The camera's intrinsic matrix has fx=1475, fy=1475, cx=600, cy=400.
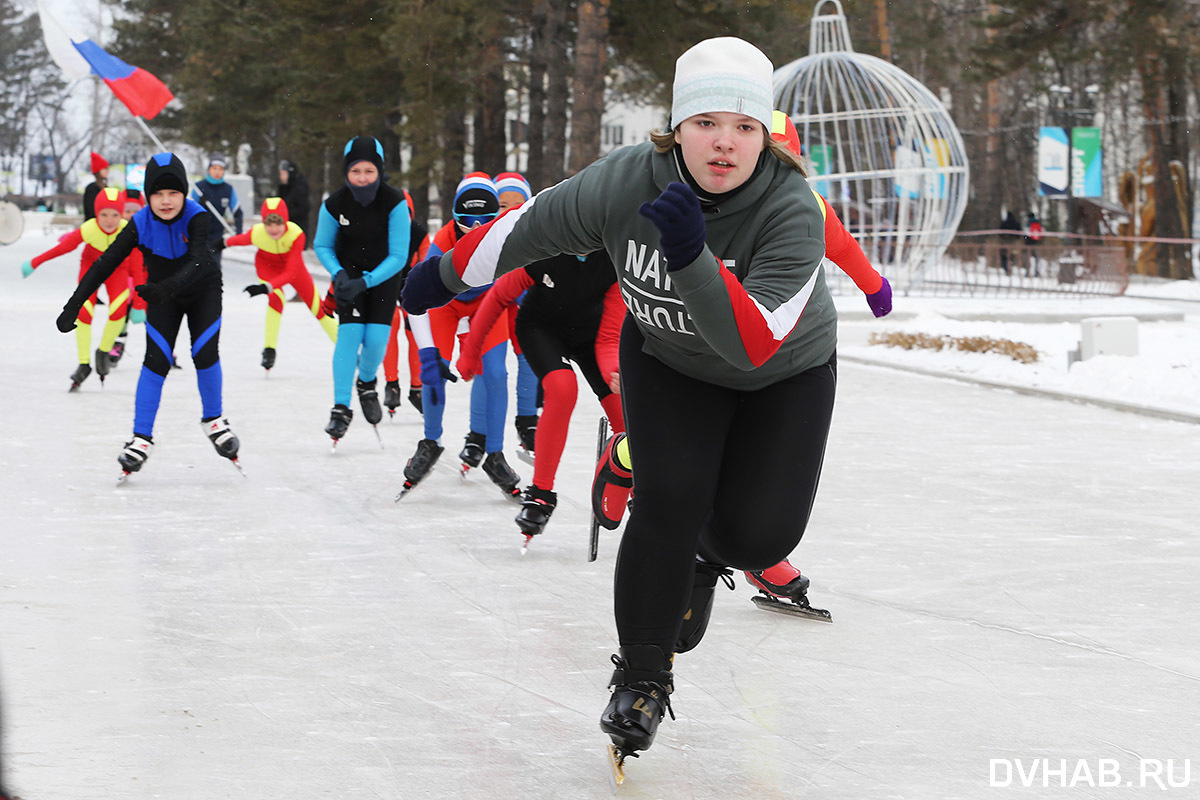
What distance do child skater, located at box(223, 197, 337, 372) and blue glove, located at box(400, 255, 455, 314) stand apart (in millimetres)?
7909

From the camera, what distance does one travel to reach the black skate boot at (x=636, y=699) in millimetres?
3350

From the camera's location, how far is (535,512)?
19.8ft

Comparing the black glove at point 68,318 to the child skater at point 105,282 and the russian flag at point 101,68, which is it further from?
the russian flag at point 101,68

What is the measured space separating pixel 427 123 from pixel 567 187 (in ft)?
80.9

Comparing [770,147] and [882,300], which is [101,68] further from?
[770,147]

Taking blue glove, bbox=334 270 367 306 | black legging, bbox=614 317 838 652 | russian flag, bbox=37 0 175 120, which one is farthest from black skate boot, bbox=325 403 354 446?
russian flag, bbox=37 0 175 120

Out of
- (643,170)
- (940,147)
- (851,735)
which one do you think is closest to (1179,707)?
(851,735)

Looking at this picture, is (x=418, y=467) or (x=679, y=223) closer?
(x=679, y=223)

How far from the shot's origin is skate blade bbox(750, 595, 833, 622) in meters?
5.07

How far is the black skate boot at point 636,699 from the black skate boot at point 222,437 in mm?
4517

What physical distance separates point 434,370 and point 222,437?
1149 millimetres

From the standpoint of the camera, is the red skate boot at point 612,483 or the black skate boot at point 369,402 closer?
the red skate boot at point 612,483

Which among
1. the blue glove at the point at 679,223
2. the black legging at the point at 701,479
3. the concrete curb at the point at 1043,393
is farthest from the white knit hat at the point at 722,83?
the concrete curb at the point at 1043,393

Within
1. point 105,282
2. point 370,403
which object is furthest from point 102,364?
point 370,403
